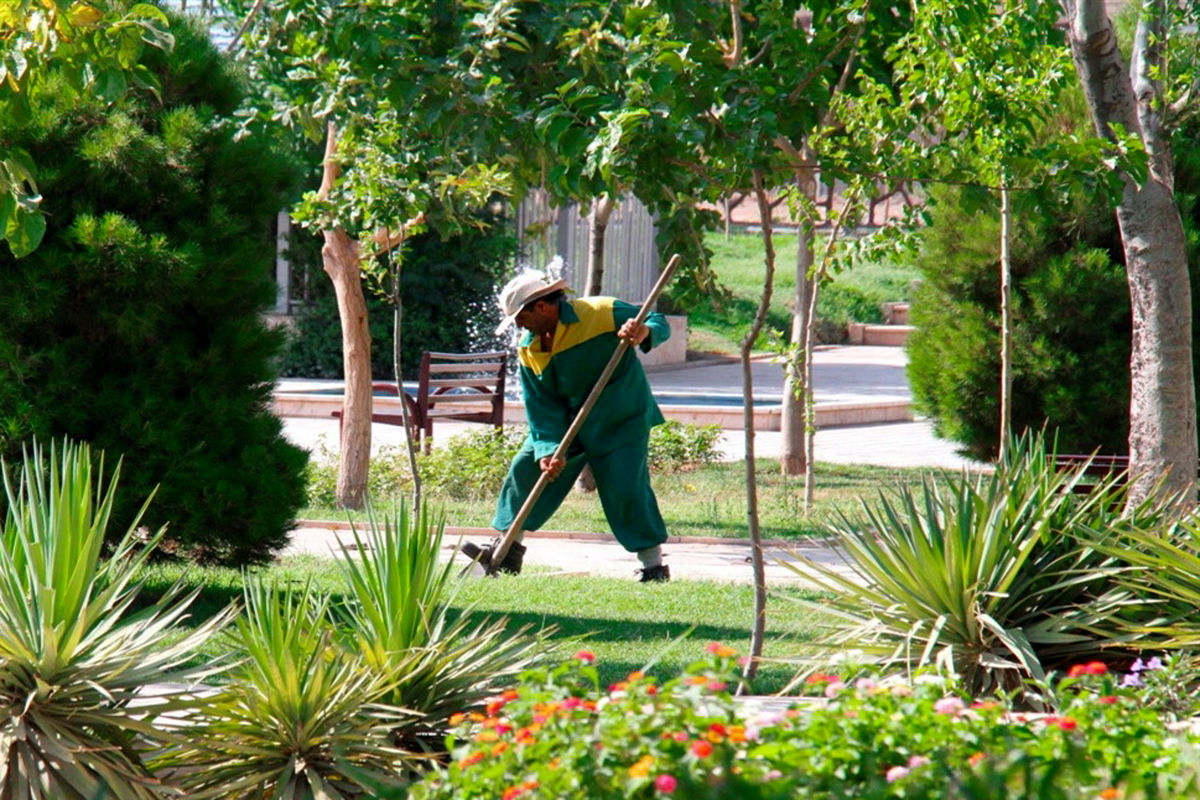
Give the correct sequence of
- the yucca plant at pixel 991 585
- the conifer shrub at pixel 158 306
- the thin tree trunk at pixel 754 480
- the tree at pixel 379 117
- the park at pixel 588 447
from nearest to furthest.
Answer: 1. the park at pixel 588 447
2. the yucca plant at pixel 991 585
3. the thin tree trunk at pixel 754 480
4. the conifer shrub at pixel 158 306
5. the tree at pixel 379 117

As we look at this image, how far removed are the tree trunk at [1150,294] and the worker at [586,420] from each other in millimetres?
2374

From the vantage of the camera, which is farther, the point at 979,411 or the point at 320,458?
the point at 320,458

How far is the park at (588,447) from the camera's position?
11.9 ft

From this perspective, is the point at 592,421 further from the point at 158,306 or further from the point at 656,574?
Result: the point at 158,306

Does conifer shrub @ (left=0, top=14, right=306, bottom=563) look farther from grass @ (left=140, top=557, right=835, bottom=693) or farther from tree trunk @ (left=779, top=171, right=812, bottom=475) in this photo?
tree trunk @ (left=779, top=171, right=812, bottom=475)

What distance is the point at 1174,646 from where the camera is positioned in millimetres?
4336

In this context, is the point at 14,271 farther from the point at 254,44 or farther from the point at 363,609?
the point at 254,44

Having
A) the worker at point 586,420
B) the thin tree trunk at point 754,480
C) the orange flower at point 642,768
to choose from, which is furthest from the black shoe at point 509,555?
the orange flower at point 642,768

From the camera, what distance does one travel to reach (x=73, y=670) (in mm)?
4062

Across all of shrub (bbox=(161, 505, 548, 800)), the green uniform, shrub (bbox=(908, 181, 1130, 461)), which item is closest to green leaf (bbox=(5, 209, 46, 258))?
shrub (bbox=(161, 505, 548, 800))

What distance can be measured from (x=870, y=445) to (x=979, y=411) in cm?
374

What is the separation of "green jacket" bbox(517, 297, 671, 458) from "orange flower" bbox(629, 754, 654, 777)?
514 cm

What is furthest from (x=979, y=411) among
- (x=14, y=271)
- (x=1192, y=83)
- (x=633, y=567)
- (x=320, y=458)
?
(x=14, y=271)

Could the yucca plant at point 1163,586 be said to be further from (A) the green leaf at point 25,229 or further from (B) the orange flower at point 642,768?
(A) the green leaf at point 25,229
